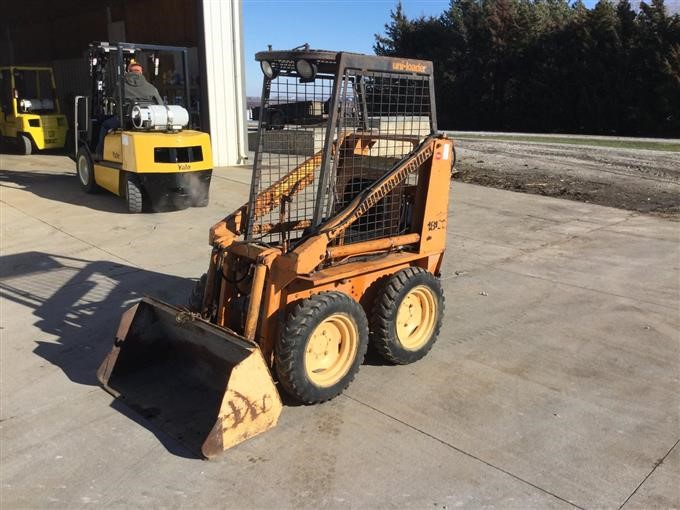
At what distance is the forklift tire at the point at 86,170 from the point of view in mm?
11433

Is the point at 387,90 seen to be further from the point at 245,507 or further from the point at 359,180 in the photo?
the point at 245,507

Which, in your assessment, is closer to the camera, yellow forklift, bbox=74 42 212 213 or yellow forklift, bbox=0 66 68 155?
yellow forklift, bbox=74 42 212 213

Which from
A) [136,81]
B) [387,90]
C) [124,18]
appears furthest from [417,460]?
[124,18]

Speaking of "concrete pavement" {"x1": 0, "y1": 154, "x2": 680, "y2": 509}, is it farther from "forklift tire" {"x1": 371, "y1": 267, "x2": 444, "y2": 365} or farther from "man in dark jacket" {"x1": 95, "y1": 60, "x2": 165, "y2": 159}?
"man in dark jacket" {"x1": 95, "y1": 60, "x2": 165, "y2": 159}

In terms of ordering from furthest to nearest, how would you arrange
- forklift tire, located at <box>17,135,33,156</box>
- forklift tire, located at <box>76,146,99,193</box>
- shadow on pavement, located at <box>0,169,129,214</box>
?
1. forklift tire, located at <box>17,135,33,156</box>
2. forklift tire, located at <box>76,146,99,193</box>
3. shadow on pavement, located at <box>0,169,129,214</box>

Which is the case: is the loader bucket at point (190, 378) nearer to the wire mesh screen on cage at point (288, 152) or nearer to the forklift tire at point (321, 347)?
the forklift tire at point (321, 347)

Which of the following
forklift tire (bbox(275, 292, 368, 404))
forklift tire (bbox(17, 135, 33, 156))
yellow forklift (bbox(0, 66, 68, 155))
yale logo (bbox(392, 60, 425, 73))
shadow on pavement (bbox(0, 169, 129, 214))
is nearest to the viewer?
forklift tire (bbox(275, 292, 368, 404))

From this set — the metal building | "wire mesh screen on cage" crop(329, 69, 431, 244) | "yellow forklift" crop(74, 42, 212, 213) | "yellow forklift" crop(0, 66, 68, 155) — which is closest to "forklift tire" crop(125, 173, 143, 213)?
"yellow forklift" crop(74, 42, 212, 213)

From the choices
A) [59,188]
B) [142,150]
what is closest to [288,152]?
[142,150]

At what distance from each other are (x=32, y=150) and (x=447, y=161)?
17336mm

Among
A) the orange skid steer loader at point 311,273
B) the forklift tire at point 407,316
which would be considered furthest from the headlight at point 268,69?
the forklift tire at point 407,316

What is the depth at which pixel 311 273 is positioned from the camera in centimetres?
399

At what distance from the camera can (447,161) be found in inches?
187

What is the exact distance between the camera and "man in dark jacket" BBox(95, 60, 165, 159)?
33.9 ft
